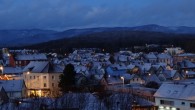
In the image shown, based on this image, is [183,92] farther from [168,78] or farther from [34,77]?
[168,78]

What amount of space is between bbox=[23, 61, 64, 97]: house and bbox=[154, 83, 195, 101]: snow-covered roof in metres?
13.8

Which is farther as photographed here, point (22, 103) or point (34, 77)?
point (34, 77)

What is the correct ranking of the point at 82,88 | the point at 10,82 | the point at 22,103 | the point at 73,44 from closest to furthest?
the point at 22,103 < the point at 10,82 < the point at 82,88 < the point at 73,44

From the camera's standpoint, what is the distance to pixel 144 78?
182 feet

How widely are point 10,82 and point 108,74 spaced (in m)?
18.9

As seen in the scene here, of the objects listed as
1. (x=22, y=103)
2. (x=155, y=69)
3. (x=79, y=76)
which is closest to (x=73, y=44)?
(x=155, y=69)

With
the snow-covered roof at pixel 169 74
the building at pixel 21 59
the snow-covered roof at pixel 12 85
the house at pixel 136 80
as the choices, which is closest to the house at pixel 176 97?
the snow-covered roof at pixel 12 85

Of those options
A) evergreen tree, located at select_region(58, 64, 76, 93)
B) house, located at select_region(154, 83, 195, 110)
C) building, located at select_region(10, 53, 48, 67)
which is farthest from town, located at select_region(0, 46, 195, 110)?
building, located at select_region(10, 53, 48, 67)

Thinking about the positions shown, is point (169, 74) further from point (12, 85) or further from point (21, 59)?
point (21, 59)

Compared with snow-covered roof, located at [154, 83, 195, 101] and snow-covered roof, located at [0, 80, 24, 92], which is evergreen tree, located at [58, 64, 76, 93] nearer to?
snow-covered roof, located at [0, 80, 24, 92]

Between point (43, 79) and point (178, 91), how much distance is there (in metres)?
17.3

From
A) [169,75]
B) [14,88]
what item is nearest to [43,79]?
[14,88]

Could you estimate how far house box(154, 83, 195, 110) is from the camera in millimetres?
32406

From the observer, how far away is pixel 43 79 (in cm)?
4616
